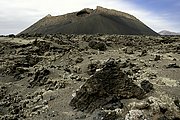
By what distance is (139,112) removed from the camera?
999cm

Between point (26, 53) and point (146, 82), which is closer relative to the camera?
point (146, 82)

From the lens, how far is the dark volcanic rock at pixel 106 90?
36.8 ft

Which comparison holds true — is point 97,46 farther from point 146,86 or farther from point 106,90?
point 106,90

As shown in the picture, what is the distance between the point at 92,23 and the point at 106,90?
72.1 metres

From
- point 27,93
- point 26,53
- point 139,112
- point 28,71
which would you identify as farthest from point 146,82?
point 26,53

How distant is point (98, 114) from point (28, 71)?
9.42m

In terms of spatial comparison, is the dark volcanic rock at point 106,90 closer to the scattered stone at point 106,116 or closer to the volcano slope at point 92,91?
the volcano slope at point 92,91

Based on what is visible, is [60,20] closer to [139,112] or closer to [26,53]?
[26,53]

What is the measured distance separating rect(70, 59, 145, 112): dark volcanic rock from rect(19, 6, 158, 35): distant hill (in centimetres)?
6367

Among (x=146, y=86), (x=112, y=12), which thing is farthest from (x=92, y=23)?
(x=146, y=86)

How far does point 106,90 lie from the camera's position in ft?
37.4

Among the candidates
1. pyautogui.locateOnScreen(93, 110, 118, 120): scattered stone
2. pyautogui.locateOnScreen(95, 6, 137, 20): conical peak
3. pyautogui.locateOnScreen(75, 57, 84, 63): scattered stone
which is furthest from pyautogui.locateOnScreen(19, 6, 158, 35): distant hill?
pyautogui.locateOnScreen(93, 110, 118, 120): scattered stone

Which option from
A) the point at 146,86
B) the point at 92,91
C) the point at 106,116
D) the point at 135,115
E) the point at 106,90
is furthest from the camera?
the point at 146,86

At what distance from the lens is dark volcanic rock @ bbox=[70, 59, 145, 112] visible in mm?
11219
